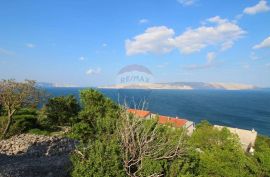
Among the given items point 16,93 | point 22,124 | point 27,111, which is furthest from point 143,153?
point 27,111

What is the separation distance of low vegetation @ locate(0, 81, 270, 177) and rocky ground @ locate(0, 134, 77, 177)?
242 cm

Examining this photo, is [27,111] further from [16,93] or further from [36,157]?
[36,157]

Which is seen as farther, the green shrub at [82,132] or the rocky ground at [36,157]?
the green shrub at [82,132]

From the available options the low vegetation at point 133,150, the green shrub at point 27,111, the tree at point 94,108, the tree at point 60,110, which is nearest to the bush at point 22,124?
the low vegetation at point 133,150

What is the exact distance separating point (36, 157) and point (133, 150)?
12.8 meters

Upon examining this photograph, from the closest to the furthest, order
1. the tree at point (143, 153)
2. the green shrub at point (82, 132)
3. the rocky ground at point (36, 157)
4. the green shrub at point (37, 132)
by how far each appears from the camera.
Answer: the tree at point (143, 153) < the rocky ground at point (36, 157) < the green shrub at point (82, 132) < the green shrub at point (37, 132)

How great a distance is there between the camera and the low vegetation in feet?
50.5

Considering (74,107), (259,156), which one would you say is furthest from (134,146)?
(74,107)

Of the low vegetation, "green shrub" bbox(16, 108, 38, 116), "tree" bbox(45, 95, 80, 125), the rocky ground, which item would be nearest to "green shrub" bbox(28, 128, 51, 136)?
the low vegetation

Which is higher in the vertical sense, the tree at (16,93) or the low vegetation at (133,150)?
the tree at (16,93)

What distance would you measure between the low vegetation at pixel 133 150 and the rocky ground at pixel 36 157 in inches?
95.2

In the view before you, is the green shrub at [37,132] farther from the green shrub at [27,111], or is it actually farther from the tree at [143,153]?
the tree at [143,153]

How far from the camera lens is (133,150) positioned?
16500 mm

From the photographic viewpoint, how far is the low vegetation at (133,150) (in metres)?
15.4
